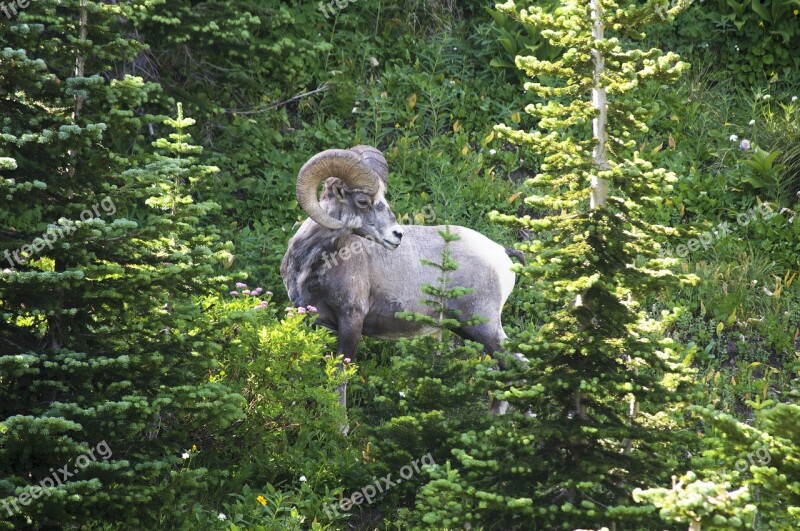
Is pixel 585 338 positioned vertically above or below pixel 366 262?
above

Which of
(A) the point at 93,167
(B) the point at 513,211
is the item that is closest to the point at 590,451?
(A) the point at 93,167

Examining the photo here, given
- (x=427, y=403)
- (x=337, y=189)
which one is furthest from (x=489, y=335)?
(x=427, y=403)

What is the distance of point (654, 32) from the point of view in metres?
14.0

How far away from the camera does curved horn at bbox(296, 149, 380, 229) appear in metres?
Answer: 7.98

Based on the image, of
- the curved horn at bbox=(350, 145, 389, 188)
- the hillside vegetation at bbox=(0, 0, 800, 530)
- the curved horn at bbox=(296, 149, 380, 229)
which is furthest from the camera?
the curved horn at bbox=(350, 145, 389, 188)

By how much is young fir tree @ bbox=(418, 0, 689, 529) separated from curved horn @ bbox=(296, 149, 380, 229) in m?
2.53

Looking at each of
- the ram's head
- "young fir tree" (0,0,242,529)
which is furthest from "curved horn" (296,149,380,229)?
"young fir tree" (0,0,242,529)

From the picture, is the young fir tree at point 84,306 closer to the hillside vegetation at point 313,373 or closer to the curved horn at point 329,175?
the hillside vegetation at point 313,373

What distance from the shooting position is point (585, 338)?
550 cm

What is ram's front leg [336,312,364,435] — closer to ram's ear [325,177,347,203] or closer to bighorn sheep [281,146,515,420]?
bighorn sheep [281,146,515,420]

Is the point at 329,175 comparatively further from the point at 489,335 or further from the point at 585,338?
the point at 585,338

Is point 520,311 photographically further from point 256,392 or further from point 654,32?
point 654,32

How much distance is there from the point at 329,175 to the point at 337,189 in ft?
Answer: 0.54

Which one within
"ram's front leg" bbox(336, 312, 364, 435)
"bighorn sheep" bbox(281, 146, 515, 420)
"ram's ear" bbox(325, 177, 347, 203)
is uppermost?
"ram's ear" bbox(325, 177, 347, 203)
